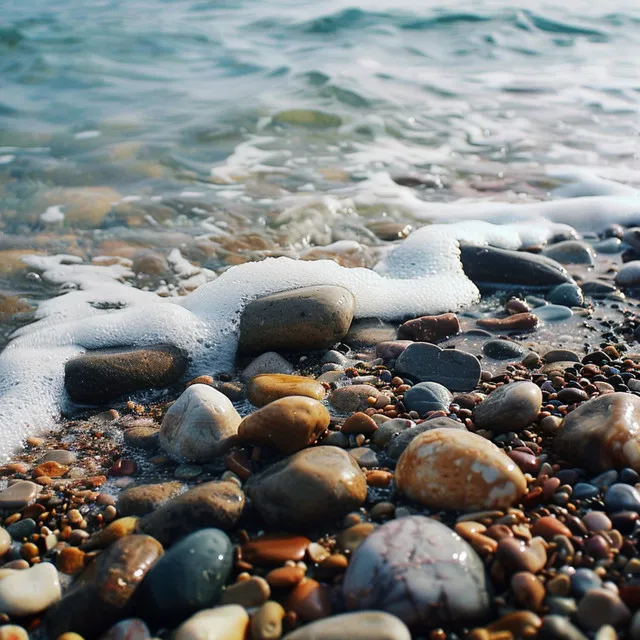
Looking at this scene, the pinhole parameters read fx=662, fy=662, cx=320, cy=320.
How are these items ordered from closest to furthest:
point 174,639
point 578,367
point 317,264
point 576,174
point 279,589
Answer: point 174,639 < point 279,589 < point 578,367 < point 317,264 < point 576,174

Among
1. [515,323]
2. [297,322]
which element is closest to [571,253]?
[515,323]

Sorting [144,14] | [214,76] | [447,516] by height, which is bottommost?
[447,516]

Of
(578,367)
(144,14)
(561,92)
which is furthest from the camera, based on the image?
(144,14)

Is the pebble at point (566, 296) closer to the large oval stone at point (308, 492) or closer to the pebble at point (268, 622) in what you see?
the large oval stone at point (308, 492)

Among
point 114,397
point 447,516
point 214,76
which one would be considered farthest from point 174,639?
point 214,76

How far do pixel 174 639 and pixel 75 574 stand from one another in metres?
0.45

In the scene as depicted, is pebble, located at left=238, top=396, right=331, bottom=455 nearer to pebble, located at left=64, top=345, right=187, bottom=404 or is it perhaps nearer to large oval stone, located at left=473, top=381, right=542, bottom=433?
large oval stone, located at left=473, top=381, right=542, bottom=433

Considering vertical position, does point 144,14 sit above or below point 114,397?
above

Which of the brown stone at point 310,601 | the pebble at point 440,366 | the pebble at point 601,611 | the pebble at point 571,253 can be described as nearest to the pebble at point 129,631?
the brown stone at point 310,601

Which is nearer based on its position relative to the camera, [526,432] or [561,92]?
[526,432]

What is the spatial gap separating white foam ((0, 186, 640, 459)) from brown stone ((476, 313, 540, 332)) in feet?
0.92

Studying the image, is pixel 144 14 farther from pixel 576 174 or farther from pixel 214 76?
pixel 576 174

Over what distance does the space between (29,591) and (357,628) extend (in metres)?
0.83

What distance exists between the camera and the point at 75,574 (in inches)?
68.4
